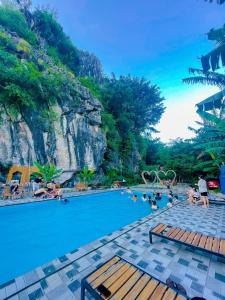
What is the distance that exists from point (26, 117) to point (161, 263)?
15.1 meters

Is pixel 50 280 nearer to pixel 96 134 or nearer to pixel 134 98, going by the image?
pixel 96 134

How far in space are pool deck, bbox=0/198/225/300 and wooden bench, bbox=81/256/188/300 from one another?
0.56 metres

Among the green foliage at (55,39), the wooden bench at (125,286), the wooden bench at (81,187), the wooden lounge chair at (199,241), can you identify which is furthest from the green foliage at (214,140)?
the green foliage at (55,39)

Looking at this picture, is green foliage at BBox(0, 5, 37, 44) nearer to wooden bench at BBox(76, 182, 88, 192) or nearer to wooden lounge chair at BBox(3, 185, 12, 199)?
wooden lounge chair at BBox(3, 185, 12, 199)

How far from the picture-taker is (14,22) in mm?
18594

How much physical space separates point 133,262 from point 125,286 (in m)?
1.30

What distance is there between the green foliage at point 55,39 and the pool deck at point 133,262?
2601 centimetres

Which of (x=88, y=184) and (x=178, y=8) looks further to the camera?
(x=88, y=184)

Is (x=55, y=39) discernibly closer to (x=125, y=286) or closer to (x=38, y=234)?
(x=38, y=234)

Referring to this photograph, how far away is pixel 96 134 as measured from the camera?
18.0m

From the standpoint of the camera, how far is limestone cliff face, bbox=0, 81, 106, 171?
12.6 meters

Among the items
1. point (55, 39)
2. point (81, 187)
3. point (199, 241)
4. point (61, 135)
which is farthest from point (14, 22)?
point (199, 241)

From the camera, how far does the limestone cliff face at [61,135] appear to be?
498 inches

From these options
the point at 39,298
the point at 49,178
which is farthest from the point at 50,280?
the point at 49,178
